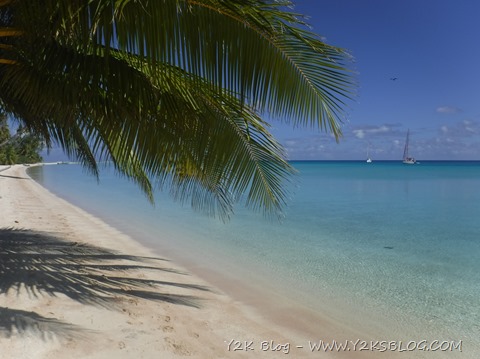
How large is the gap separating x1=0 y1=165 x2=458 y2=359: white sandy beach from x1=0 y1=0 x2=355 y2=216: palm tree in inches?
47.8

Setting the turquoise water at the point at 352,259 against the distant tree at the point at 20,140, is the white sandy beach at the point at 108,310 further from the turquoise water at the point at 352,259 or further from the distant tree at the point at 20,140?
the distant tree at the point at 20,140

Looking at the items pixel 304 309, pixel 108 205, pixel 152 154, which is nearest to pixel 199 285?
pixel 304 309

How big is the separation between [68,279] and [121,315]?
136cm

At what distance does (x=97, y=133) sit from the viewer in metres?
3.65

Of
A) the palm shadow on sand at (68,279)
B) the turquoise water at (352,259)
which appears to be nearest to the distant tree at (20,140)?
the palm shadow on sand at (68,279)

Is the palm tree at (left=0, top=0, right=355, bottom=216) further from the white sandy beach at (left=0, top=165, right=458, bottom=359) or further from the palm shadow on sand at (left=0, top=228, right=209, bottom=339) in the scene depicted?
the palm shadow on sand at (left=0, top=228, right=209, bottom=339)

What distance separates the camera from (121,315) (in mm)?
3826

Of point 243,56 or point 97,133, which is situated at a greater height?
point 243,56

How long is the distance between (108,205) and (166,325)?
1401 cm

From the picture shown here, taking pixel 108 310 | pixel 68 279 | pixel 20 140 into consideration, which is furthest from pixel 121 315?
pixel 20 140

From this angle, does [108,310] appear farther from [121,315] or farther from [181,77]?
[181,77]

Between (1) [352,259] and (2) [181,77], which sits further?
(1) [352,259]

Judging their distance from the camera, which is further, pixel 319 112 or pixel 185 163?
pixel 185 163

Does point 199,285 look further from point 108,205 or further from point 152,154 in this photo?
point 108,205
